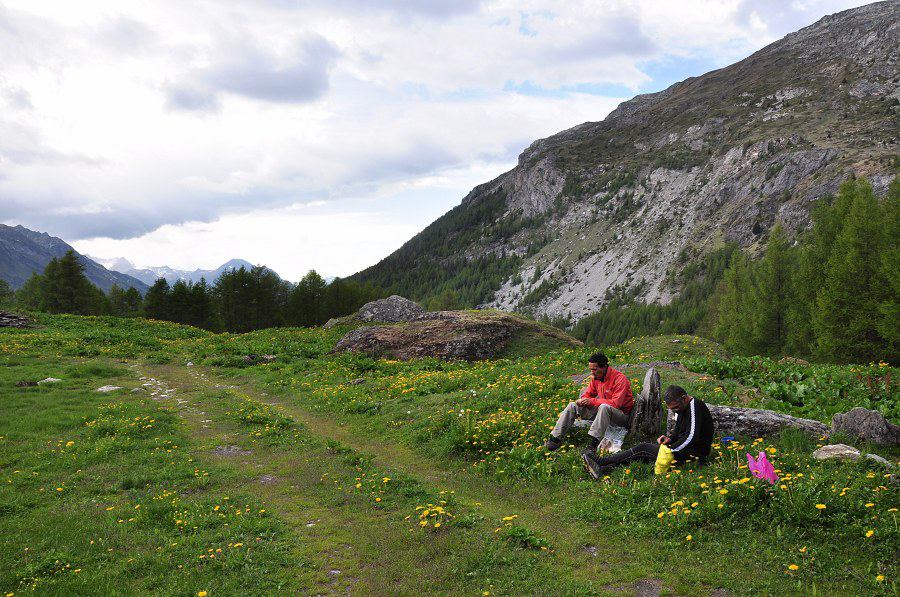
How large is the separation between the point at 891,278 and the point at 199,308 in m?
88.6

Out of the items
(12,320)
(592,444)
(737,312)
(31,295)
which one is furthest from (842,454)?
(31,295)

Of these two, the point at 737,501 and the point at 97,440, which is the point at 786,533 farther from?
the point at 97,440

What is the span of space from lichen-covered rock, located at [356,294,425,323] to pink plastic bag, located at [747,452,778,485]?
37.7m

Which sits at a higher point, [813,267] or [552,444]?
[813,267]

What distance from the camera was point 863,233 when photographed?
110 feet

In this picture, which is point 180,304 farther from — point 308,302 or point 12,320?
point 12,320

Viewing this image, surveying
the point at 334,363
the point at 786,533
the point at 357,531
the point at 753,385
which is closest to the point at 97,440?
the point at 357,531

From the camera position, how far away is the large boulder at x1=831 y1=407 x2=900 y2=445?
9.52 meters

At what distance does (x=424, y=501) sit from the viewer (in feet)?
32.4

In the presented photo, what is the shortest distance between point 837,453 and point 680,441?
2.79 m

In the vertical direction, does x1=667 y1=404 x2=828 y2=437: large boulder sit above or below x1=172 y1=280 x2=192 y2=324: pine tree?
below

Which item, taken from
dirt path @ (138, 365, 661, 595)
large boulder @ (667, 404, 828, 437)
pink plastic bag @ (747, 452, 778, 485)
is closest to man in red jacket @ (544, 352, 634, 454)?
large boulder @ (667, 404, 828, 437)

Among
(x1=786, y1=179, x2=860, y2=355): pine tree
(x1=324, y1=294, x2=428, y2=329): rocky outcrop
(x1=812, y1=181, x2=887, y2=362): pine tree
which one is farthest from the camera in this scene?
(x1=324, y1=294, x2=428, y2=329): rocky outcrop

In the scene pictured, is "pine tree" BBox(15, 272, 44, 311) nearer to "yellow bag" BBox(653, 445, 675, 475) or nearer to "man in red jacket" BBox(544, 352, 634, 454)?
"man in red jacket" BBox(544, 352, 634, 454)
